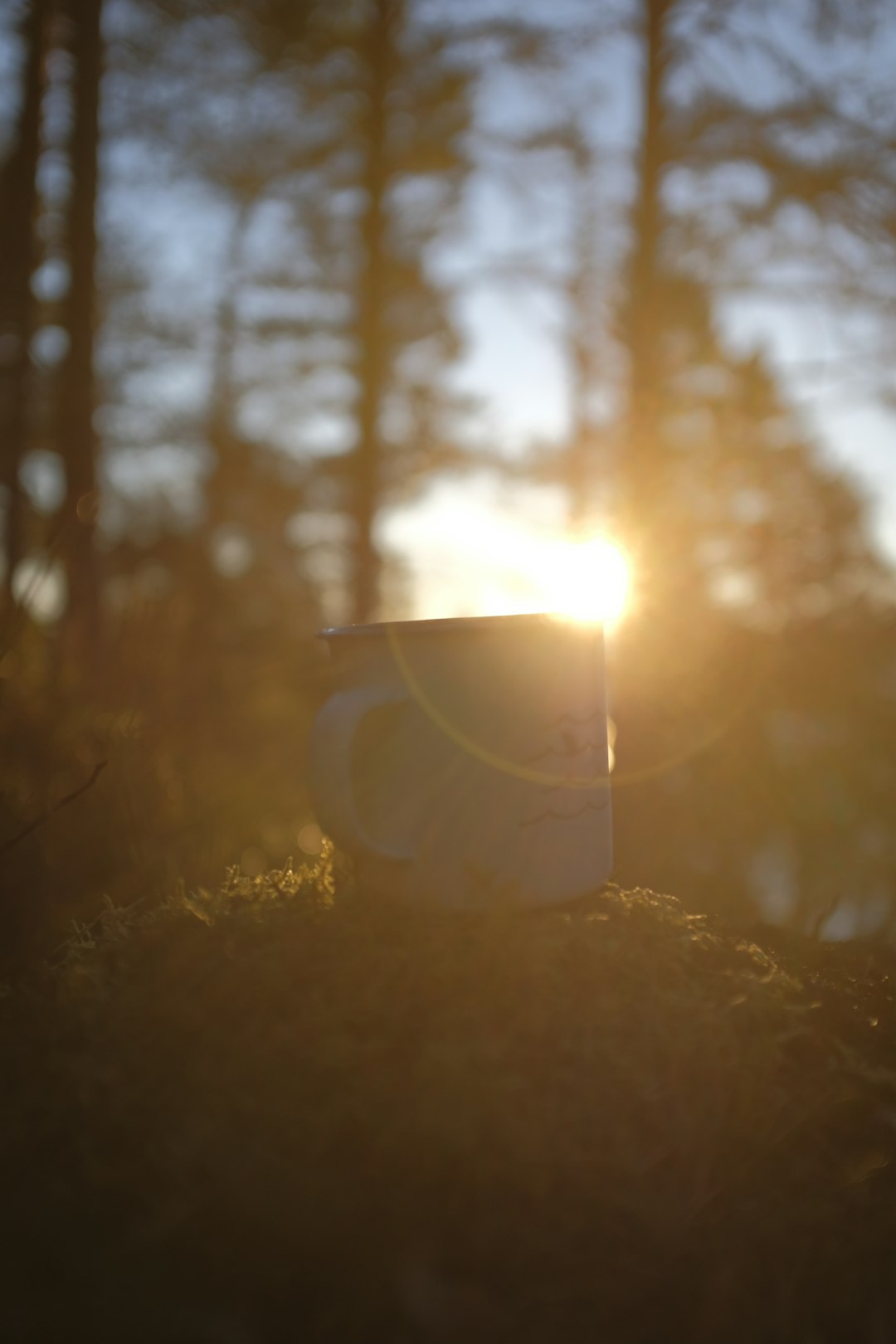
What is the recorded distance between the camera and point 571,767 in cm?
141

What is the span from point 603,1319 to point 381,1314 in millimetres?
193

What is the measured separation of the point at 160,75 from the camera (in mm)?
6688

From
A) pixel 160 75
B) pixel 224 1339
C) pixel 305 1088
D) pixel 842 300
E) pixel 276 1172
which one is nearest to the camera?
pixel 224 1339

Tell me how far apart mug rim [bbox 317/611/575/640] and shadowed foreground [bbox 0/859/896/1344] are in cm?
38

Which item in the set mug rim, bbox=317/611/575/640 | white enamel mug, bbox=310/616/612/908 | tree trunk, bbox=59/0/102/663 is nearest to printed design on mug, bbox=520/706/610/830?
white enamel mug, bbox=310/616/612/908

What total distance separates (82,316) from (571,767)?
5975 mm

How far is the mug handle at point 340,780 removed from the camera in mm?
1241

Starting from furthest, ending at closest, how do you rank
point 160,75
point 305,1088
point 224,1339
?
point 160,75 < point 305,1088 < point 224,1339

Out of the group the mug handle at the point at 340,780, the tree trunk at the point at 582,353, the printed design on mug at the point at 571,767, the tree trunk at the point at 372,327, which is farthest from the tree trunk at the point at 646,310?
the mug handle at the point at 340,780

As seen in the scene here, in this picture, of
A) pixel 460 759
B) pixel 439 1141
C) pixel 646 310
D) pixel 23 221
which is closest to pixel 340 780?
pixel 460 759

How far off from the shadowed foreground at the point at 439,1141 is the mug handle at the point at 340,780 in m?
0.11

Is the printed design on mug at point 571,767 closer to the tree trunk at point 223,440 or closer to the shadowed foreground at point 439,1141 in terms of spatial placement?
the shadowed foreground at point 439,1141

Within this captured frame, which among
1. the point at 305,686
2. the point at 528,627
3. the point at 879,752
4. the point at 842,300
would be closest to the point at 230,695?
the point at 305,686

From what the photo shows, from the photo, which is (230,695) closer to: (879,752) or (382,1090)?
(879,752)
